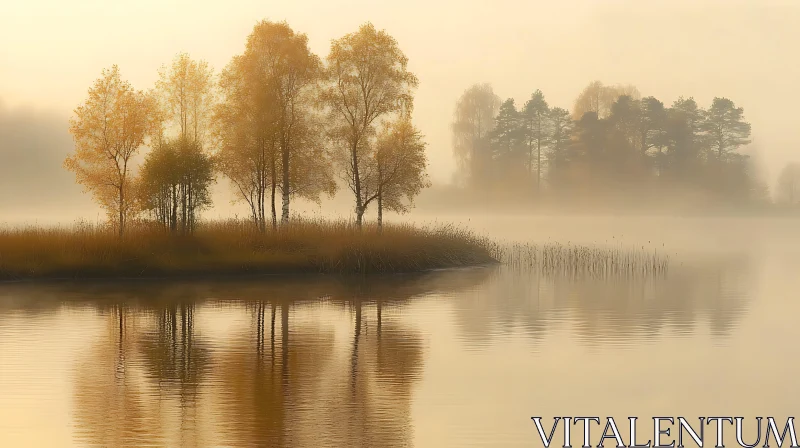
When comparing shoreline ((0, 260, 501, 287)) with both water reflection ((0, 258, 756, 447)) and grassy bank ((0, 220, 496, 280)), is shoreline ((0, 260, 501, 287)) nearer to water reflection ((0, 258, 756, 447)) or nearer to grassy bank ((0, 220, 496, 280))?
grassy bank ((0, 220, 496, 280))

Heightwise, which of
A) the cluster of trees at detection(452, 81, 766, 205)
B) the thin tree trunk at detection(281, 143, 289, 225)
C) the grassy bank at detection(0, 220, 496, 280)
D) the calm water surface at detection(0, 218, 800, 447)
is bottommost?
the calm water surface at detection(0, 218, 800, 447)

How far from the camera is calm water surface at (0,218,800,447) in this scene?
11.6 meters

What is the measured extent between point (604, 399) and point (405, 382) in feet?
10.7

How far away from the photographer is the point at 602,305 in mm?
26422

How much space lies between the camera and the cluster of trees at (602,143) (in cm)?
10669

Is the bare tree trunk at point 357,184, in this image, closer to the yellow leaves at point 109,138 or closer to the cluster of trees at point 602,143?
the yellow leaves at point 109,138

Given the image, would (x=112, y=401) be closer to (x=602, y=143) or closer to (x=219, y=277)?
(x=219, y=277)

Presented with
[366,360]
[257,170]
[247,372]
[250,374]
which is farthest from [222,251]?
[250,374]

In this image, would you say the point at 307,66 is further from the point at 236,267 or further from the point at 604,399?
the point at 604,399

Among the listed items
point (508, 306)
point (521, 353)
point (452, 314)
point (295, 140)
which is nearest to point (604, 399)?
point (521, 353)

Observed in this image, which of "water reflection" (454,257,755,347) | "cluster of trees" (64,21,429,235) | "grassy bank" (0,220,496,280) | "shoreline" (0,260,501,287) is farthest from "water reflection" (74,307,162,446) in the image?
"cluster of trees" (64,21,429,235)

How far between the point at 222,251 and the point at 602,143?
3123 inches

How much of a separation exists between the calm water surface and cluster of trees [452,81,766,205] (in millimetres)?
77416

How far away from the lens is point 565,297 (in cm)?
2898
